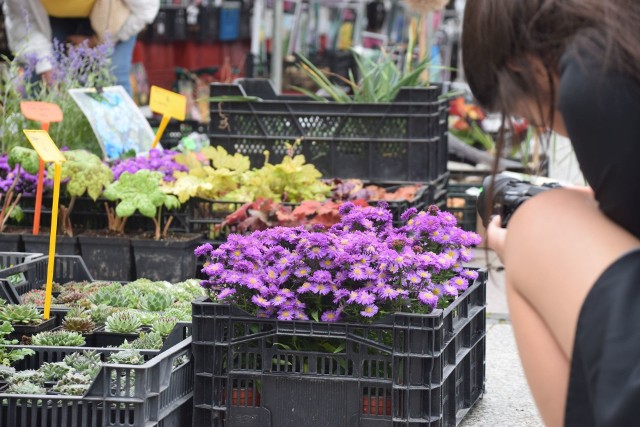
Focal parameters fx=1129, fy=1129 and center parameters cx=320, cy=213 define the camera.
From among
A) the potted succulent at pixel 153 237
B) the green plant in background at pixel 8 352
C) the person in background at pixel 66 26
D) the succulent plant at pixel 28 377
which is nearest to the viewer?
the succulent plant at pixel 28 377

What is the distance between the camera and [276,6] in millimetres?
8422

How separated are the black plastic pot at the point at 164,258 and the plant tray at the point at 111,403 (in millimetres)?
1693

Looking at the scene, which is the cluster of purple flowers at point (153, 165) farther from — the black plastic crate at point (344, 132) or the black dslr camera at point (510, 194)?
the black dslr camera at point (510, 194)

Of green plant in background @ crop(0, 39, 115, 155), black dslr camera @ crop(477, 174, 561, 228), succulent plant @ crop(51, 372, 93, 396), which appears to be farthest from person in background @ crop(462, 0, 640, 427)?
green plant in background @ crop(0, 39, 115, 155)

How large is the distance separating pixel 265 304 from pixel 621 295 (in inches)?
63.9

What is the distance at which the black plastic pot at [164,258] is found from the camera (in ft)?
15.6

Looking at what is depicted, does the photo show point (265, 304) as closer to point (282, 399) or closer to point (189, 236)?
point (282, 399)

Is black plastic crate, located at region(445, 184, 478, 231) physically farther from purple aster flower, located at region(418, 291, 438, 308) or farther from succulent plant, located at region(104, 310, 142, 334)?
purple aster flower, located at region(418, 291, 438, 308)

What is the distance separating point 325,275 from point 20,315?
3.56 ft

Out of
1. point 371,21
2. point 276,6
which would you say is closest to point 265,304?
point 276,6

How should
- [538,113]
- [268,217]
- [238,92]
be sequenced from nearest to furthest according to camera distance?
[538,113] < [268,217] < [238,92]

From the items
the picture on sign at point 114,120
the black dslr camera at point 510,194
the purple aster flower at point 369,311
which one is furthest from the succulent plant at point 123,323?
the picture on sign at point 114,120

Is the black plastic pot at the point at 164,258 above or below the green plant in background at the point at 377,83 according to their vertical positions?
below

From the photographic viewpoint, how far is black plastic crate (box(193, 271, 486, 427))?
3.03 m
